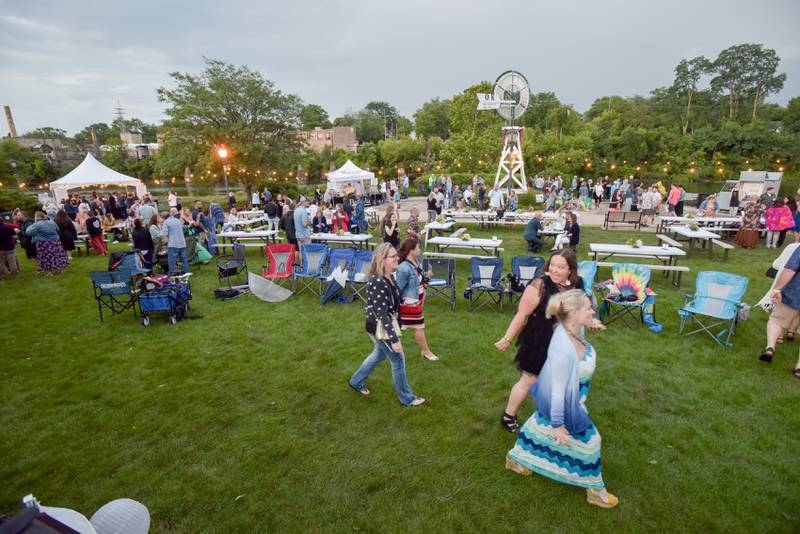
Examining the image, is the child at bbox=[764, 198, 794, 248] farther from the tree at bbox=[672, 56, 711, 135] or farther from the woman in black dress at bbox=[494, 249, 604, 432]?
the tree at bbox=[672, 56, 711, 135]

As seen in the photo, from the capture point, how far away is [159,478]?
3617mm

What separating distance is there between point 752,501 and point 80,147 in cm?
9717

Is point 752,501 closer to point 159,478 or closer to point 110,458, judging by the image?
point 159,478

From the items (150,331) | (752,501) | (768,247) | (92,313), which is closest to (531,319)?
(752,501)

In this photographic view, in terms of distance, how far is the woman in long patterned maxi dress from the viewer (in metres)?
2.77

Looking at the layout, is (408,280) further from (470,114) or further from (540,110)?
(540,110)

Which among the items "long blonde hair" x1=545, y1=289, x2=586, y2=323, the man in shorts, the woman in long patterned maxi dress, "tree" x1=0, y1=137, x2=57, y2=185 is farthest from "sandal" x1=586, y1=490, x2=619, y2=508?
"tree" x1=0, y1=137, x2=57, y2=185

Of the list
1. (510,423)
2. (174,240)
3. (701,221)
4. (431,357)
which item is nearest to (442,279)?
(431,357)

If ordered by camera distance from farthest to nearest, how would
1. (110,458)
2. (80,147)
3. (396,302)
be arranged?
(80,147)
(396,302)
(110,458)

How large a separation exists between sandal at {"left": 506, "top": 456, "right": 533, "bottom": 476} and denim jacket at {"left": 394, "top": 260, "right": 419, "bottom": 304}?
222 centimetres

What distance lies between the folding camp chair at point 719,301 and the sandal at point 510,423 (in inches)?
152

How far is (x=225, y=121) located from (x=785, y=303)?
33186mm

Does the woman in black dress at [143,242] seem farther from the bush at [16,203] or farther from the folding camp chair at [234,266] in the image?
the bush at [16,203]

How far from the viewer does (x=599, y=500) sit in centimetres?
319
